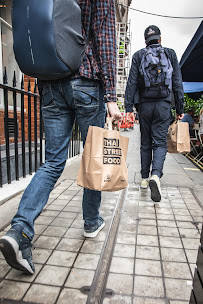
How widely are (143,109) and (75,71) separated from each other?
1.89m

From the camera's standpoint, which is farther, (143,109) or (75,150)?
(75,150)

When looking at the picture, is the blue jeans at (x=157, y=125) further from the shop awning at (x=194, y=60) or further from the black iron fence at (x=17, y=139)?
the shop awning at (x=194, y=60)

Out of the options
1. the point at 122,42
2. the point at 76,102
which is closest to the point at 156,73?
the point at 76,102

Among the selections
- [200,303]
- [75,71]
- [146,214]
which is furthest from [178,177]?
[200,303]

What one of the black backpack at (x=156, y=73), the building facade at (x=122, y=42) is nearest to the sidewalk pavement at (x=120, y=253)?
the black backpack at (x=156, y=73)

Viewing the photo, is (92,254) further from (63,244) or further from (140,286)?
(140,286)

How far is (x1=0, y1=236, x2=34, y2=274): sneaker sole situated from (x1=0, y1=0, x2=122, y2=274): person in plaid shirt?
0.04 feet

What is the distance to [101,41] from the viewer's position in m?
1.72

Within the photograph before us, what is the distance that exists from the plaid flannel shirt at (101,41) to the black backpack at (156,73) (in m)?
1.58

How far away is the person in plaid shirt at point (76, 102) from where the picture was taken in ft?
5.41

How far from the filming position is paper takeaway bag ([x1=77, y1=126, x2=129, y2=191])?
175 centimetres

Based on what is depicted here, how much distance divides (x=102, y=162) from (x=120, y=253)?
76 cm

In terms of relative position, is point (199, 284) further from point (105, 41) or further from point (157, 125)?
point (157, 125)

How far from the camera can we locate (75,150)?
5.76m
